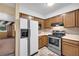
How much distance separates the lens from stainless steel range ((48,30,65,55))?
6.29ft

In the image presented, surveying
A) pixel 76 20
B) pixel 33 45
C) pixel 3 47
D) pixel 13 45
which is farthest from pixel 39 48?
pixel 76 20

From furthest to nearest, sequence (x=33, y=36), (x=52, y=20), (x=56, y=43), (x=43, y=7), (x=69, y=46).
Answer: (x=56, y=43) < (x=69, y=46) < (x=52, y=20) < (x=33, y=36) < (x=43, y=7)

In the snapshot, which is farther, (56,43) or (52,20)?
(56,43)

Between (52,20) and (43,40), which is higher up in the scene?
(52,20)

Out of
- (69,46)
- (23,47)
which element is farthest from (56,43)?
(23,47)

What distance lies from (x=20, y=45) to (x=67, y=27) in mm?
1199

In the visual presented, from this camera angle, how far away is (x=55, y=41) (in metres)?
2.19

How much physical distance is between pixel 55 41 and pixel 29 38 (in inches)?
29.8

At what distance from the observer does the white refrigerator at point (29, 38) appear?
1603mm

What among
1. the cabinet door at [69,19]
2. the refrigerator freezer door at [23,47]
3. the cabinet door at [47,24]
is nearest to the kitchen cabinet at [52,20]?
the cabinet door at [47,24]

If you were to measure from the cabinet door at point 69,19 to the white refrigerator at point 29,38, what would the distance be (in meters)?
0.74

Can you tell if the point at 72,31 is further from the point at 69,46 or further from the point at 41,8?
the point at 41,8

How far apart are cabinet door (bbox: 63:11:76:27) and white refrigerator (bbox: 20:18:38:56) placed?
744 mm

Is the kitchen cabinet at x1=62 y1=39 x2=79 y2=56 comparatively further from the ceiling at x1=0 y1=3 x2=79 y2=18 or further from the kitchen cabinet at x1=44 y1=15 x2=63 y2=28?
the ceiling at x1=0 y1=3 x2=79 y2=18
